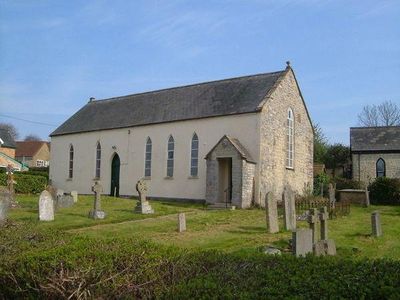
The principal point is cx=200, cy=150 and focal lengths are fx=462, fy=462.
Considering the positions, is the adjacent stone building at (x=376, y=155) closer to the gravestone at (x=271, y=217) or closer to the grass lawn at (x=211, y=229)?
the grass lawn at (x=211, y=229)

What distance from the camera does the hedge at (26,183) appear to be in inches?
1321

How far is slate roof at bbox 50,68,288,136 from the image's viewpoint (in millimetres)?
29078

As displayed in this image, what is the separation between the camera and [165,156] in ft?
103

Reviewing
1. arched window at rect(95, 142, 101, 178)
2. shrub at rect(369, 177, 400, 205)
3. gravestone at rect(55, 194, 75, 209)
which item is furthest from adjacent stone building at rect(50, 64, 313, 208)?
gravestone at rect(55, 194, 75, 209)

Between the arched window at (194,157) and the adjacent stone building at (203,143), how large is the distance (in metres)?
0.07

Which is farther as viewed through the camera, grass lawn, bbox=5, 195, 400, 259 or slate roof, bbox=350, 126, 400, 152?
slate roof, bbox=350, 126, 400, 152

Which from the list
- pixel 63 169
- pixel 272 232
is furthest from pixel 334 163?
pixel 272 232

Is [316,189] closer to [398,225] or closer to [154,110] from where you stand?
[154,110]

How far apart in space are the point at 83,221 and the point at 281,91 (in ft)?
51.8

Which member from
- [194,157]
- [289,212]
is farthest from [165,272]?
[194,157]

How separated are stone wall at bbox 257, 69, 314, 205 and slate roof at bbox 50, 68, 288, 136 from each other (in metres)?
0.96

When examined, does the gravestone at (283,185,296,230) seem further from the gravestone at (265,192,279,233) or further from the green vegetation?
the green vegetation

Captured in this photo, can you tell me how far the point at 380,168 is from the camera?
4112 centimetres

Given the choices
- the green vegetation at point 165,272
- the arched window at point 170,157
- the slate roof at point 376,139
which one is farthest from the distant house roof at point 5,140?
the green vegetation at point 165,272
